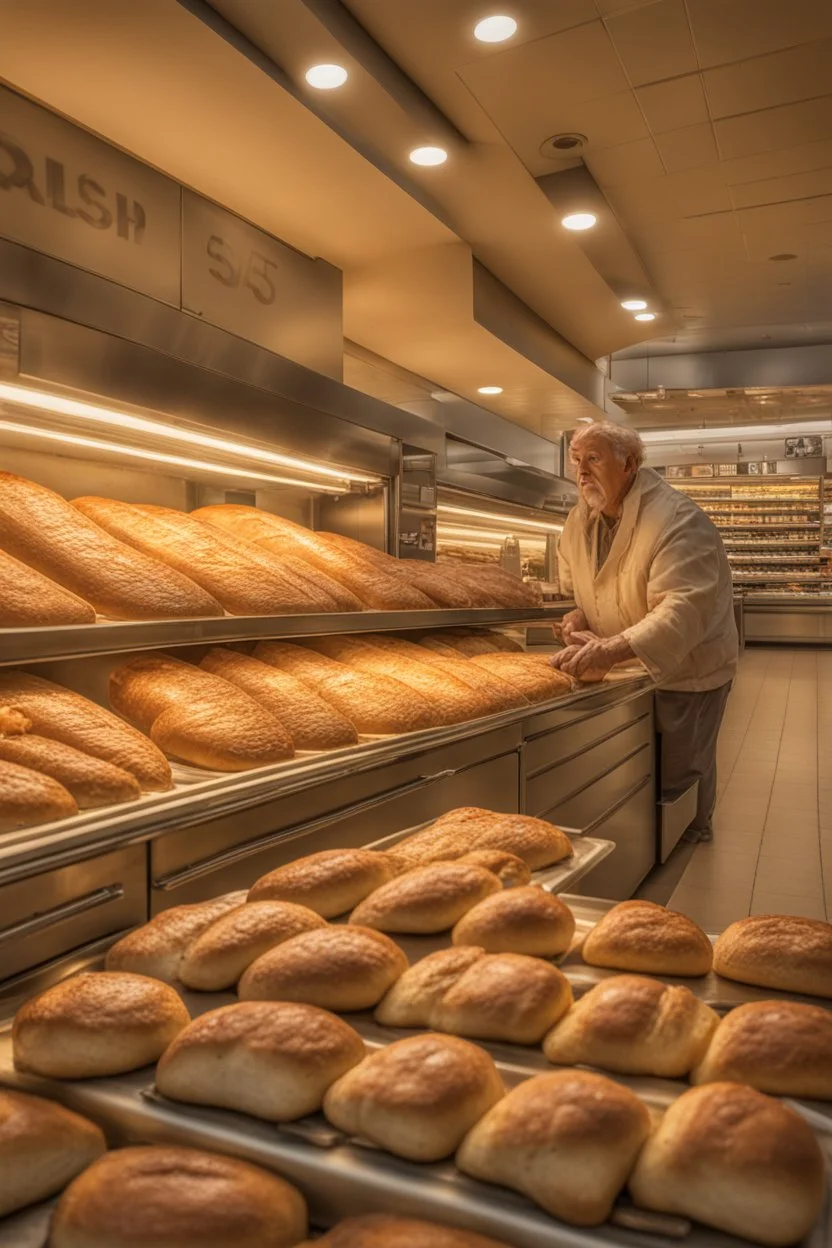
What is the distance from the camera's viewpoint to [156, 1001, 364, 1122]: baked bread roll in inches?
29.4

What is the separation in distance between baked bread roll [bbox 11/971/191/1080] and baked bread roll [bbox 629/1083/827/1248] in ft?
1.41

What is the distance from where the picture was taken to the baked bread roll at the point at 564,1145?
637mm

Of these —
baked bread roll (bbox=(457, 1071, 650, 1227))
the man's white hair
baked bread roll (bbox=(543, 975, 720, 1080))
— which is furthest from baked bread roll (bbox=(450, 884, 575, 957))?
the man's white hair

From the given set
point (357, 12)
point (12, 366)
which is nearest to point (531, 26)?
point (357, 12)

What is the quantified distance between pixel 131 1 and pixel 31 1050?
2.69 m

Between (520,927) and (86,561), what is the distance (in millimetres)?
1221

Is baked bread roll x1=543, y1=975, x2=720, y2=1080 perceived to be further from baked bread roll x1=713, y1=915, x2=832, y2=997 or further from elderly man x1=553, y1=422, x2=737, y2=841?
elderly man x1=553, y1=422, x2=737, y2=841

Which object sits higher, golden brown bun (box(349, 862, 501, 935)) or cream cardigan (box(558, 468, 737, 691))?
cream cardigan (box(558, 468, 737, 691))

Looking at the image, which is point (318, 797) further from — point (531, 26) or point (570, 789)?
point (531, 26)

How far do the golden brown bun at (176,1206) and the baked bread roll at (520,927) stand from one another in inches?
15.1

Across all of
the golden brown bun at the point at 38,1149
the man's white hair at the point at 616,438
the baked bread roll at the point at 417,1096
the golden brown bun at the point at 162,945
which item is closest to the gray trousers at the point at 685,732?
the man's white hair at the point at 616,438

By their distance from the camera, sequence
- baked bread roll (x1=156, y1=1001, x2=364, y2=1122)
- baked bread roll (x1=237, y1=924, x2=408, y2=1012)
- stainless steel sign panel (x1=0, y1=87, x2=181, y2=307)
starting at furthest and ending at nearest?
stainless steel sign panel (x1=0, y1=87, x2=181, y2=307)
baked bread roll (x1=237, y1=924, x2=408, y2=1012)
baked bread roll (x1=156, y1=1001, x2=364, y2=1122)

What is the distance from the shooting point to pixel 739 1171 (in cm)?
63

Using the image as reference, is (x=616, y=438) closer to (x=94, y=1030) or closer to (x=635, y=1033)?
(x=635, y=1033)
